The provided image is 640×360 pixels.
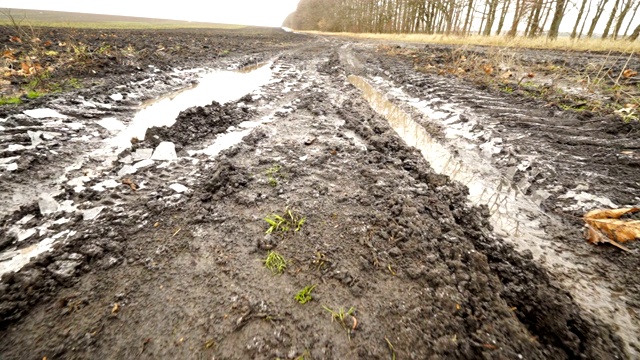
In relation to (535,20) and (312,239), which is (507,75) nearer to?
(312,239)

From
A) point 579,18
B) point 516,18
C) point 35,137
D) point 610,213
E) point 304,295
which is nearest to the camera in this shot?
point 304,295

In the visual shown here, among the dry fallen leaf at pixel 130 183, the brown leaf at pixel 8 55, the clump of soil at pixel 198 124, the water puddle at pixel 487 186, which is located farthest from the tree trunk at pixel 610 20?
the brown leaf at pixel 8 55

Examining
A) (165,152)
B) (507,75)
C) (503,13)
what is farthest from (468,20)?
(165,152)

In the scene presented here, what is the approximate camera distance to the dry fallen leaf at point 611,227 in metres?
1.85

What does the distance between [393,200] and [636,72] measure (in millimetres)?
7726

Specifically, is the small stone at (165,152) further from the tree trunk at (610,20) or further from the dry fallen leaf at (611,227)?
the tree trunk at (610,20)

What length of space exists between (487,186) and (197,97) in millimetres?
5469

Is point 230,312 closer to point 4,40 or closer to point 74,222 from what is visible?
point 74,222

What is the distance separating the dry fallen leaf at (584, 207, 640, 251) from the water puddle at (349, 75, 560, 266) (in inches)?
12.1

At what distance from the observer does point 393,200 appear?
2234mm

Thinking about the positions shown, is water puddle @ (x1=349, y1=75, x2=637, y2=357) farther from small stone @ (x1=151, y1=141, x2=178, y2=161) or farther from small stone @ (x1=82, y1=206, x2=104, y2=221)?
small stone @ (x1=82, y1=206, x2=104, y2=221)

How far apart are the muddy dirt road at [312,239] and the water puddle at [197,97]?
211mm

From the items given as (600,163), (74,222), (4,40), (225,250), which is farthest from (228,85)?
(4,40)

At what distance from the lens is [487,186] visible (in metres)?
2.69
